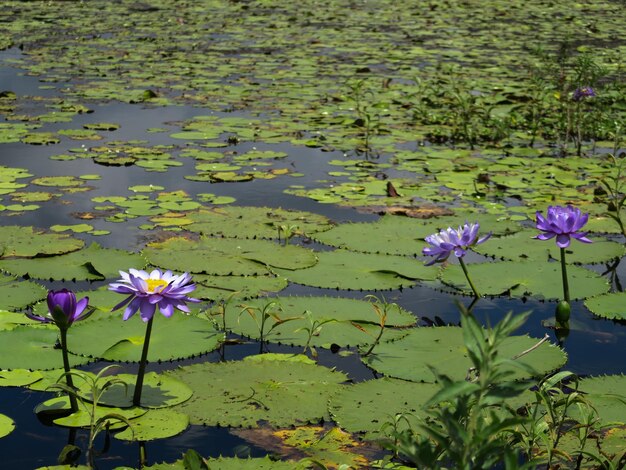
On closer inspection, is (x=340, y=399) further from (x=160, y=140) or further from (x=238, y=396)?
(x=160, y=140)

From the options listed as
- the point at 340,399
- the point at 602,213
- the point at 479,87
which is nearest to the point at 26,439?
the point at 340,399

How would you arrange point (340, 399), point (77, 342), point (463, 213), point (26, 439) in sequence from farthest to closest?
point (463, 213), point (77, 342), point (340, 399), point (26, 439)

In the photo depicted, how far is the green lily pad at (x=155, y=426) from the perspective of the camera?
255 centimetres

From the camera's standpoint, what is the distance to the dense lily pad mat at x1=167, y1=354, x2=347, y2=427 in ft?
8.79

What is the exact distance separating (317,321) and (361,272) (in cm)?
74

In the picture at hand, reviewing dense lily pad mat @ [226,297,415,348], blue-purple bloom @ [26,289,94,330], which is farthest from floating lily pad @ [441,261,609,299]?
blue-purple bloom @ [26,289,94,330]

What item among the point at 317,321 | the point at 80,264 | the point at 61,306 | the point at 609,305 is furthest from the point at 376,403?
the point at 80,264

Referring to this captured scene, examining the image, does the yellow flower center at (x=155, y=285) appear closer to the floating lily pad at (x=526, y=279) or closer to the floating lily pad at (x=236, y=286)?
the floating lily pad at (x=236, y=286)

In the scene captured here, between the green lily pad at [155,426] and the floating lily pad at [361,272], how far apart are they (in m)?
1.17

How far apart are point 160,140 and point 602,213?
290cm

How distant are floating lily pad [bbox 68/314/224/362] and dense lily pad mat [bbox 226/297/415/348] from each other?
140 mm

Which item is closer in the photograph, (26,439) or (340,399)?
(26,439)

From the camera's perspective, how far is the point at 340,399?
9.07ft

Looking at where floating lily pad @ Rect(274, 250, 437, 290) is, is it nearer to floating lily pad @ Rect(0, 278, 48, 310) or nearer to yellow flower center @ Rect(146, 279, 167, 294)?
floating lily pad @ Rect(0, 278, 48, 310)
